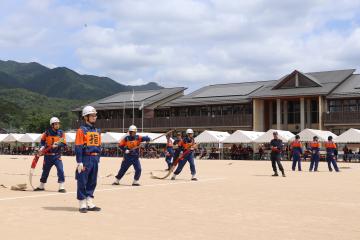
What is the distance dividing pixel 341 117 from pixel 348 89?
325cm

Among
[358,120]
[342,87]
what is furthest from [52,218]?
[342,87]

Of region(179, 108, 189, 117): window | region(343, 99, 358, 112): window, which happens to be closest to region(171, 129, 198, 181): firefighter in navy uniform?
region(343, 99, 358, 112): window

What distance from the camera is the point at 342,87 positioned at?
50.3m

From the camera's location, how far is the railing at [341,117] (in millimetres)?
46906

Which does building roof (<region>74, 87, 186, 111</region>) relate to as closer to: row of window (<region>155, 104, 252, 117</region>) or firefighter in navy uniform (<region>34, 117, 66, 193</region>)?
row of window (<region>155, 104, 252, 117</region>)

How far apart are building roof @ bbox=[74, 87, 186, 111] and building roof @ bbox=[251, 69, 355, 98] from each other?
48.3 ft

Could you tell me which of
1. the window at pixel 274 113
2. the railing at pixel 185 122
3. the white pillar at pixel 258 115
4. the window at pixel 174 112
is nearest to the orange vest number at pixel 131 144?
the white pillar at pixel 258 115

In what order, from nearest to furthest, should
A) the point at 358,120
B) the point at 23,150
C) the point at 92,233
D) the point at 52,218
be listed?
the point at 92,233
the point at 52,218
the point at 358,120
the point at 23,150

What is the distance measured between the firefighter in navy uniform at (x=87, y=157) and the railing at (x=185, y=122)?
4447 cm

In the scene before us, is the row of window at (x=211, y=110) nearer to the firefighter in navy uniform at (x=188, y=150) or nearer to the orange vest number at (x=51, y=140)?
the firefighter in navy uniform at (x=188, y=150)

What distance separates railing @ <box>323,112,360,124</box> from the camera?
154 feet

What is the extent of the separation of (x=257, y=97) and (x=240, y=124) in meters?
3.64

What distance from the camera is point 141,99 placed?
211 ft

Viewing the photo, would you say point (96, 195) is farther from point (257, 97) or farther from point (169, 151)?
point (257, 97)
